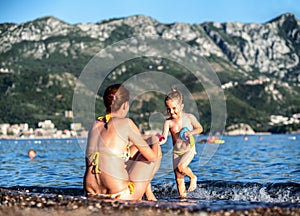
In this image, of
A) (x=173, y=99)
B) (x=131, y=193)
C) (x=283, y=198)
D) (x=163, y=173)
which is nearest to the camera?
(x=131, y=193)

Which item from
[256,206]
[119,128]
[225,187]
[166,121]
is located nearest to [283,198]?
[225,187]

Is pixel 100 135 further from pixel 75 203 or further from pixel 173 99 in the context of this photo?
pixel 173 99

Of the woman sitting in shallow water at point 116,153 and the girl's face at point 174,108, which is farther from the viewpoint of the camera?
the girl's face at point 174,108

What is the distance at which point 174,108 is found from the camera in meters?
13.3

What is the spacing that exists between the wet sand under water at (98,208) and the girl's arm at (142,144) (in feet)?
3.86

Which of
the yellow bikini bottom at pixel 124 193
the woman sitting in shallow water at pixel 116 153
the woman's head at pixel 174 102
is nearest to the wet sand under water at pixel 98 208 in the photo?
the yellow bikini bottom at pixel 124 193

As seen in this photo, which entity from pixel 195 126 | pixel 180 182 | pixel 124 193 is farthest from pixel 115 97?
pixel 180 182

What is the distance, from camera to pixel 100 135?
9.57 m

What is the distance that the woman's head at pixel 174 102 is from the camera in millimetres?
12914

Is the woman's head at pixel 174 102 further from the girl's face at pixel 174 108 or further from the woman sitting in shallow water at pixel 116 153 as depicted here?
the woman sitting in shallow water at pixel 116 153

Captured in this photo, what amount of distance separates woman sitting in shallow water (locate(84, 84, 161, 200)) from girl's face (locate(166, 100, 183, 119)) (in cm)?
314

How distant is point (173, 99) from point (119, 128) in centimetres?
393

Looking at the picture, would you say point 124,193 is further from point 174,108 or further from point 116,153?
point 174,108

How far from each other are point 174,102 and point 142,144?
12.5ft
